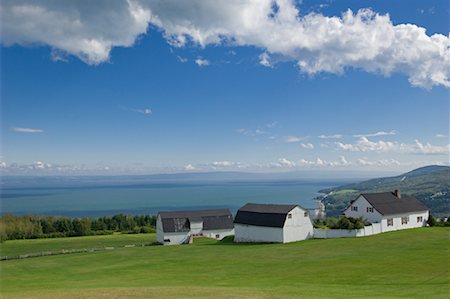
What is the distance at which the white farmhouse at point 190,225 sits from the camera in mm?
57125

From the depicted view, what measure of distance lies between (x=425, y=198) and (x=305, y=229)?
15448 centimetres

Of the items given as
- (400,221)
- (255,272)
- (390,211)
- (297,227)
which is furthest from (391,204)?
(255,272)

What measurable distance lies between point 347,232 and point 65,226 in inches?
2375

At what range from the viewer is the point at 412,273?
24562mm

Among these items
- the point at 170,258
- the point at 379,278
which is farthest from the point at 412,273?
the point at 170,258

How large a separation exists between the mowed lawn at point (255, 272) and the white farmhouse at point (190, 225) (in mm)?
13269

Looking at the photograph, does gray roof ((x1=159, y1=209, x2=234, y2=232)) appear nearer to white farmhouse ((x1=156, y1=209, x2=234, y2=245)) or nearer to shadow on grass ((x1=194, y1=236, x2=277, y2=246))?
white farmhouse ((x1=156, y1=209, x2=234, y2=245))

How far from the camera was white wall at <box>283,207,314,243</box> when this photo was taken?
47031 mm

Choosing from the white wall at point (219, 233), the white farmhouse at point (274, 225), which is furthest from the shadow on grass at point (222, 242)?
the white wall at point (219, 233)

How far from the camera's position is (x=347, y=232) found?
46062mm

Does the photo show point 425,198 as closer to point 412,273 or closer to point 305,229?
point 305,229

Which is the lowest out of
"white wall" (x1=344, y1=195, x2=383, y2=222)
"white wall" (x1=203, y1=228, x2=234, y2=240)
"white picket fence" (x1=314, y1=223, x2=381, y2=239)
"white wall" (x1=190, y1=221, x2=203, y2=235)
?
"white wall" (x1=203, y1=228, x2=234, y2=240)

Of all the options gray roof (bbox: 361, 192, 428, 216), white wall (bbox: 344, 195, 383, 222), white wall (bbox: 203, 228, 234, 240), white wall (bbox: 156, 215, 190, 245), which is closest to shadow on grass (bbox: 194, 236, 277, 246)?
white wall (bbox: 156, 215, 190, 245)

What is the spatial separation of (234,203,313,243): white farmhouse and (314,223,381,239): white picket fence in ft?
3.62
